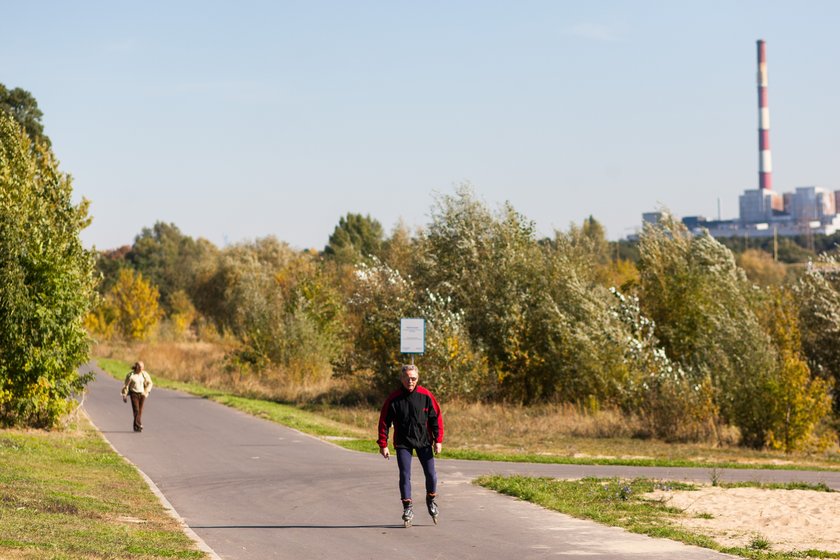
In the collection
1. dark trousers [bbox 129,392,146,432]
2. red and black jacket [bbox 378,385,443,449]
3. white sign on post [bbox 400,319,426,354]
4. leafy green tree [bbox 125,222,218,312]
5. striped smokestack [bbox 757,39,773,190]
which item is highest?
striped smokestack [bbox 757,39,773,190]

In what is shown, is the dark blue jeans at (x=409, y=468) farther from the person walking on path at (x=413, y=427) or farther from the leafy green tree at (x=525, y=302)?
the leafy green tree at (x=525, y=302)

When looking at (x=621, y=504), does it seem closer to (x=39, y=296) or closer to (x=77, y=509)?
(x=77, y=509)

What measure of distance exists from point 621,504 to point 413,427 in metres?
3.56

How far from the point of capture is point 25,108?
52312 millimetres

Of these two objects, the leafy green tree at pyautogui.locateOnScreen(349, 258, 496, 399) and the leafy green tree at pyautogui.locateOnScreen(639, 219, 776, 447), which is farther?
the leafy green tree at pyautogui.locateOnScreen(639, 219, 776, 447)

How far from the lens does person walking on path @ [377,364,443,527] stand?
13.9 m

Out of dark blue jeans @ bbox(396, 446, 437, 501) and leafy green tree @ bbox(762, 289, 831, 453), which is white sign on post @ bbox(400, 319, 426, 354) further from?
dark blue jeans @ bbox(396, 446, 437, 501)

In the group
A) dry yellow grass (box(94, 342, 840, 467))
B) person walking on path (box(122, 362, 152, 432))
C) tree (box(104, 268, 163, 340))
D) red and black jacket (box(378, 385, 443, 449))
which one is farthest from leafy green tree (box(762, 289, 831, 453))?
tree (box(104, 268, 163, 340))

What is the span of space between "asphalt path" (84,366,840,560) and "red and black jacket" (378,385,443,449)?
1030 millimetres

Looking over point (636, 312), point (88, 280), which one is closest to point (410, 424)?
point (88, 280)

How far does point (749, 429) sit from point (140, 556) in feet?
76.6

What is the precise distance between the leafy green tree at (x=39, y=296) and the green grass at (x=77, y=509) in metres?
2.68

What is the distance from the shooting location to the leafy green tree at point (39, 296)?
24922 mm

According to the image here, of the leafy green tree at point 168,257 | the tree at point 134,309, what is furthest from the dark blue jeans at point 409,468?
the leafy green tree at point 168,257
